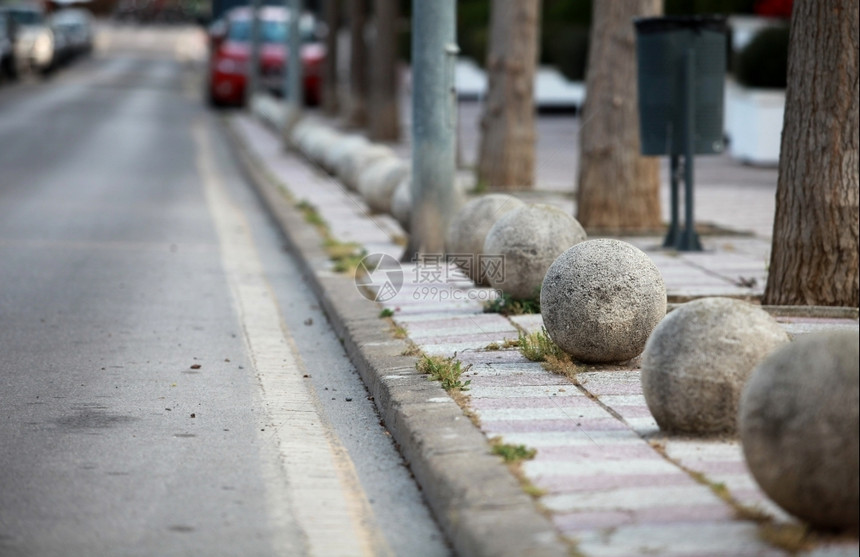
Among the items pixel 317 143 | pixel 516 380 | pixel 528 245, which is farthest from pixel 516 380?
pixel 317 143

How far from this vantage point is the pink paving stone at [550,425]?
575 centimetres

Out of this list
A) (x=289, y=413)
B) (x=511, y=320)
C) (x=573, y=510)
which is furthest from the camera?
(x=511, y=320)

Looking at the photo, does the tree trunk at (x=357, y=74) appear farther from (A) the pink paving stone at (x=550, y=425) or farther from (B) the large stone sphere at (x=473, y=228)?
(A) the pink paving stone at (x=550, y=425)

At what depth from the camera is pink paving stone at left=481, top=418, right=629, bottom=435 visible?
575 centimetres

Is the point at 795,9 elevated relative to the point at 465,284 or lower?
elevated

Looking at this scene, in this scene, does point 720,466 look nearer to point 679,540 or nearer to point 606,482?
point 606,482

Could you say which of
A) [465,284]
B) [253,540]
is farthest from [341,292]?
[253,540]

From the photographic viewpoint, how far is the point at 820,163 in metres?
8.61

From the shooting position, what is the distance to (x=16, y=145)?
24.5m

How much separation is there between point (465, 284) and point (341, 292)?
86 cm

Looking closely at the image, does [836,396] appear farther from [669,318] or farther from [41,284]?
[41,284]

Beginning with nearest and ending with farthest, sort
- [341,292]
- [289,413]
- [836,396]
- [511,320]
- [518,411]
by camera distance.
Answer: [836,396] < [518,411] < [289,413] < [511,320] < [341,292]

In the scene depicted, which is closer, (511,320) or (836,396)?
(836,396)

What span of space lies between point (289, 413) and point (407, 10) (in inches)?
2053
